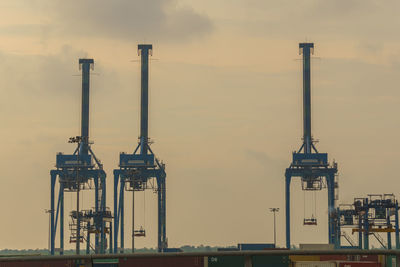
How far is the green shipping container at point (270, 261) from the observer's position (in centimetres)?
2177

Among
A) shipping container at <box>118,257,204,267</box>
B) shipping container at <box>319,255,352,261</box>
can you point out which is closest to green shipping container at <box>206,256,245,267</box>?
shipping container at <box>118,257,204,267</box>

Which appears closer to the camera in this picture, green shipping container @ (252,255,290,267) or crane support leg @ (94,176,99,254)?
green shipping container @ (252,255,290,267)

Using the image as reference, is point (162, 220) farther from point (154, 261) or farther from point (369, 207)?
point (154, 261)

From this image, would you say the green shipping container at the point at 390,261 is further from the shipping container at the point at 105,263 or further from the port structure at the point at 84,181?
the port structure at the point at 84,181

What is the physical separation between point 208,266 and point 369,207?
132 metres

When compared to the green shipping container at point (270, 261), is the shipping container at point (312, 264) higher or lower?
lower

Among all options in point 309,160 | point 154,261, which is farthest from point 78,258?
point 309,160

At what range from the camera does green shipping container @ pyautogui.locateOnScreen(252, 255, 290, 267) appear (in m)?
21.8

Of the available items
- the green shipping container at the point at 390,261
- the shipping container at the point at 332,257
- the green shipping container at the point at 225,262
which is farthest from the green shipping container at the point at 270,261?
the shipping container at the point at 332,257

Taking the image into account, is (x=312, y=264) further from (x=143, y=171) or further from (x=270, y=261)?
(x=143, y=171)

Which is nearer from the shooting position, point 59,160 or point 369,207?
point 369,207

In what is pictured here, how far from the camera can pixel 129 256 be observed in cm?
2056

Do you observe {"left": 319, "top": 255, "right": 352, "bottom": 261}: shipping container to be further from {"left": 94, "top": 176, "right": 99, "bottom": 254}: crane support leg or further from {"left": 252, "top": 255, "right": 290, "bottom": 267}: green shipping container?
{"left": 94, "top": 176, "right": 99, "bottom": 254}: crane support leg

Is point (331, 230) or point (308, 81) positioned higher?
point (308, 81)
